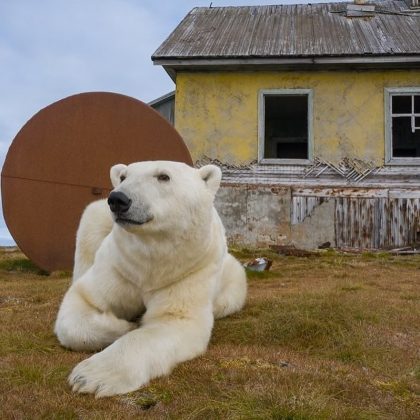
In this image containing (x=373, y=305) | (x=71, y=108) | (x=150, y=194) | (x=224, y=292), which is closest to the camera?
(x=150, y=194)

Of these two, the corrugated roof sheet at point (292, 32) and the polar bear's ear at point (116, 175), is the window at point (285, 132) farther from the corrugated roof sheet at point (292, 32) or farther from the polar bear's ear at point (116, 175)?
the polar bear's ear at point (116, 175)

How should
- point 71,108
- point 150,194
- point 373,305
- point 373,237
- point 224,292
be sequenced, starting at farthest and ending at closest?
point 373,237
point 71,108
point 373,305
point 224,292
point 150,194

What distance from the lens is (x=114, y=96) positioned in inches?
296

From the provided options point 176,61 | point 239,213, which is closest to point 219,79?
point 176,61

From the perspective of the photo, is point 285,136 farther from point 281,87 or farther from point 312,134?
point 312,134

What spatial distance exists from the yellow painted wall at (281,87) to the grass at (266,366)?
24.5 feet

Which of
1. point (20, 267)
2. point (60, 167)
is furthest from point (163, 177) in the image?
point (20, 267)

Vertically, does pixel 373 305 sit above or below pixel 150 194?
below

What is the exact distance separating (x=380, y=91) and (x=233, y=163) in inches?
151

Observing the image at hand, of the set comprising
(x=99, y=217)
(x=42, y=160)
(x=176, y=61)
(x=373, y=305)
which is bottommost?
(x=373, y=305)

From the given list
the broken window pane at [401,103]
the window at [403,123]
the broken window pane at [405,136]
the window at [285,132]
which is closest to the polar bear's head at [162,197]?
the window at [403,123]

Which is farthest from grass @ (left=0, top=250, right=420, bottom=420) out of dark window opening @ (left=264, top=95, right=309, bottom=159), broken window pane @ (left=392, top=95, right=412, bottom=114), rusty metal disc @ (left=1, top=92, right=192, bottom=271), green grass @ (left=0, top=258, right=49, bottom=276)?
dark window opening @ (left=264, top=95, right=309, bottom=159)

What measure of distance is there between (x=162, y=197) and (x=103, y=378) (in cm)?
100

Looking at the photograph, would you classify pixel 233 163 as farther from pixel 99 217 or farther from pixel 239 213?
pixel 99 217
